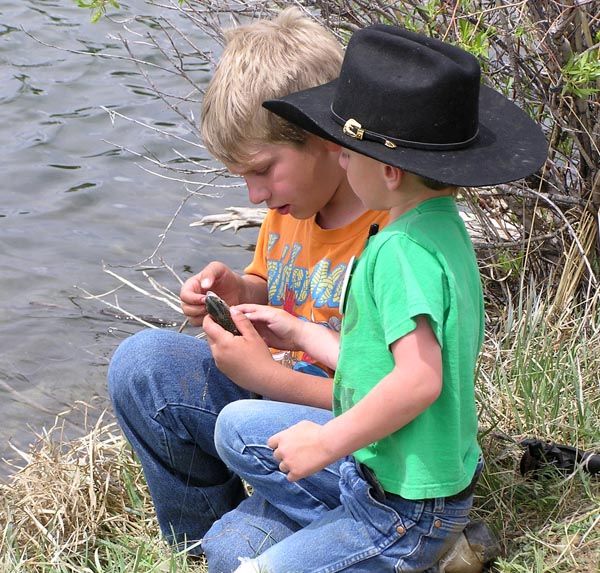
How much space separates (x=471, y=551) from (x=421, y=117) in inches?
40.3

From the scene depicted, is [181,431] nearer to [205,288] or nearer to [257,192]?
[205,288]

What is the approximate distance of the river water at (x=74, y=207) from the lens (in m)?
4.89

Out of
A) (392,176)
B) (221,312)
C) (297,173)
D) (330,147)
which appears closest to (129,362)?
(221,312)

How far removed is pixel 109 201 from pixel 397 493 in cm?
440

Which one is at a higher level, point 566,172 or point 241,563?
point 566,172

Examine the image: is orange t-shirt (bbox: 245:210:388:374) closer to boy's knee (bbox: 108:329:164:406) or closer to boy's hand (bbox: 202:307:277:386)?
boy's hand (bbox: 202:307:277:386)

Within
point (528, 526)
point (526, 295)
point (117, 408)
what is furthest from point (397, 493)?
point (526, 295)

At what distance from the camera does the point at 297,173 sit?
2738 mm

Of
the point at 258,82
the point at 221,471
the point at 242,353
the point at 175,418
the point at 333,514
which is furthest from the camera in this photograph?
the point at 221,471

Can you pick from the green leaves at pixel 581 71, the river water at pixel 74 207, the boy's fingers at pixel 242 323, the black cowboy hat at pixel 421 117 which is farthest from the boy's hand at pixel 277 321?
the river water at pixel 74 207

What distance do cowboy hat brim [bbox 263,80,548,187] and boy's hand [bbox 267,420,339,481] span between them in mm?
588

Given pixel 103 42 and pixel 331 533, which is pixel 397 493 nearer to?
pixel 331 533

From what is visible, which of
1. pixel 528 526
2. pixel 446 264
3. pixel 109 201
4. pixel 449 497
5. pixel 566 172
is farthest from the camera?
pixel 109 201

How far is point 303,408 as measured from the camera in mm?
2623
